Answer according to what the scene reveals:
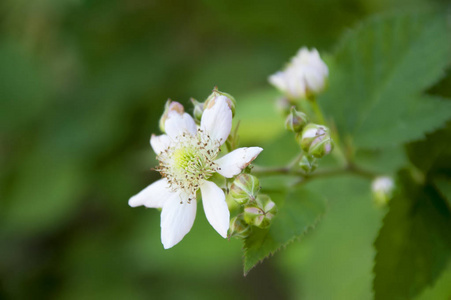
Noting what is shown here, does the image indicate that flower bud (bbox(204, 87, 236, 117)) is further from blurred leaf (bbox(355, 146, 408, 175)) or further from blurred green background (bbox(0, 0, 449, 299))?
Answer: blurred green background (bbox(0, 0, 449, 299))

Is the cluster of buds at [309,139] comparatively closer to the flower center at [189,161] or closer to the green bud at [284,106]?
the flower center at [189,161]

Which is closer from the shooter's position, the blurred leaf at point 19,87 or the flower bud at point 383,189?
the flower bud at point 383,189

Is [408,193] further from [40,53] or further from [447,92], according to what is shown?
[40,53]

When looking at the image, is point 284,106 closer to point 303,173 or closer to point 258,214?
point 303,173

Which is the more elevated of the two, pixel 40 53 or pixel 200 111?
pixel 40 53

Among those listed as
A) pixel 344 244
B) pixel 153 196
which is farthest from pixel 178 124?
pixel 344 244

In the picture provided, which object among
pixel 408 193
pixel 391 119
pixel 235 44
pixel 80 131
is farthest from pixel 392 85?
pixel 80 131

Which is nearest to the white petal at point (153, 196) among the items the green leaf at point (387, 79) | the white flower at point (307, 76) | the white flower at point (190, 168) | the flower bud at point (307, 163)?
the white flower at point (190, 168)
